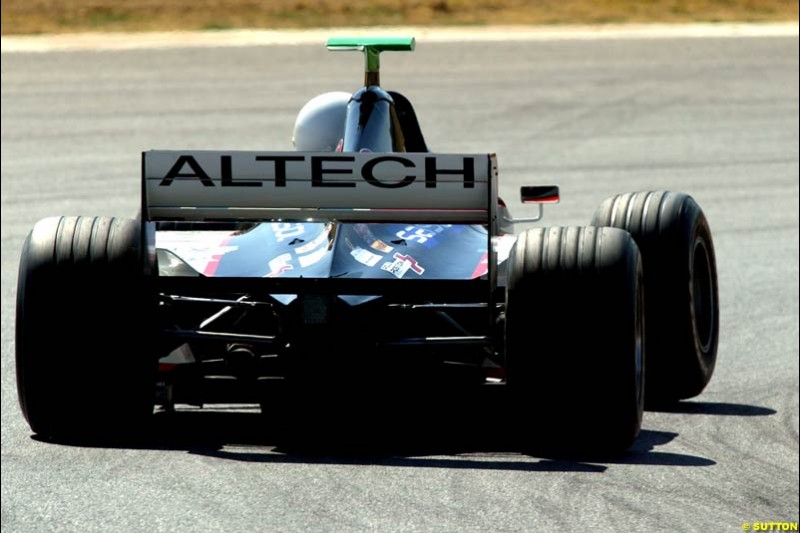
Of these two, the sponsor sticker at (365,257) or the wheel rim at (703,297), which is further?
the wheel rim at (703,297)

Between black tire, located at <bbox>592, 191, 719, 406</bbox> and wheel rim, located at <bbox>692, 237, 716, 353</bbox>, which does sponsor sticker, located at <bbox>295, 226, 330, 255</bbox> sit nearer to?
black tire, located at <bbox>592, 191, 719, 406</bbox>

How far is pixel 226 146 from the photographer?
18312mm

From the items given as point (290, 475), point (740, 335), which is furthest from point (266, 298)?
point (740, 335)

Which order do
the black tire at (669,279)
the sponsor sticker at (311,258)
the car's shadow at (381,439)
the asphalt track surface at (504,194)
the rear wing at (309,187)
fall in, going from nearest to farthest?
the asphalt track surface at (504,194)
the rear wing at (309,187)
the car's shadow at (381,439)
the sponsor sticker at (311,258)
the black tire at (669,279)

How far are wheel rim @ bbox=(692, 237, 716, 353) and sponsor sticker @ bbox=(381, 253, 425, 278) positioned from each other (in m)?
1.92

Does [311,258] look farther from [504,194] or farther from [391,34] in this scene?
[391,34]

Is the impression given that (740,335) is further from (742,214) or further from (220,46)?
(220,46)

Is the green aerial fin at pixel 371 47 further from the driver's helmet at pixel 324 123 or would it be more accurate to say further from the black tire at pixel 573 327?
the black tire at pixel 573 327

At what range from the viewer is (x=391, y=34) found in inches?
949

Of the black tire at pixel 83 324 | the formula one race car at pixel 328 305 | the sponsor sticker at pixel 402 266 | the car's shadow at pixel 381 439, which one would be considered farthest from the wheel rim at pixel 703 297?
the black tire at pixel 83 324

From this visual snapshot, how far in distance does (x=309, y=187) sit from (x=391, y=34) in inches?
705

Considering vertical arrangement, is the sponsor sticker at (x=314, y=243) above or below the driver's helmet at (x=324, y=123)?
below

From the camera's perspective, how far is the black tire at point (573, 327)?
623 cm

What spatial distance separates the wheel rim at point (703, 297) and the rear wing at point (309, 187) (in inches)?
84.4
